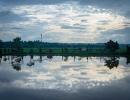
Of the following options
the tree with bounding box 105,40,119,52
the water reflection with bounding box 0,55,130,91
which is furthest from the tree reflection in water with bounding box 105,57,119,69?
the tree with bounding box 105,40,119,52

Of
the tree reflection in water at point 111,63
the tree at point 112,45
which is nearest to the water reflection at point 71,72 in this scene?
the tree reflection in water at point 111,63

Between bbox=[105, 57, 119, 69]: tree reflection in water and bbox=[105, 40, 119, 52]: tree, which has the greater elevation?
bbox=[105, 40, 119, 52]: tree

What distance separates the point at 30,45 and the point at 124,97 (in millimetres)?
138604

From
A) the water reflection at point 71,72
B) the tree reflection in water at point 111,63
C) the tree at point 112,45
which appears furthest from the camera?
the tree at point 112,45

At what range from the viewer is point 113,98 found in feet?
79.2

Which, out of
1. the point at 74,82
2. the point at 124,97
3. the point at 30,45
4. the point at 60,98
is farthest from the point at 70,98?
the point at 30,45

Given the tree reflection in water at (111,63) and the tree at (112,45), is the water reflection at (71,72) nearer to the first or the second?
the tree reflection in water at (111,63)

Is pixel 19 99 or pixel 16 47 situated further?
pixel 16 47

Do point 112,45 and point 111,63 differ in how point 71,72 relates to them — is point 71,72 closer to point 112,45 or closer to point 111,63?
point 111,63

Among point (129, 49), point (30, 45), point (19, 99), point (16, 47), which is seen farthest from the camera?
point (30, 45)

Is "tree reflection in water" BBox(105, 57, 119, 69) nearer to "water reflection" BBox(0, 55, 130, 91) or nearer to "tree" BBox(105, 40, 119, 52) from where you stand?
"water reflection" BBox(0, 55, 130, 91)

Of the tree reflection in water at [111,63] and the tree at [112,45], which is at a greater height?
the tree at [112,45]

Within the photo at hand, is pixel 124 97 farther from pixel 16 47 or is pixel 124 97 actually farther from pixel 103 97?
pixel 16 47

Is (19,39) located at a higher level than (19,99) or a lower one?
higher
